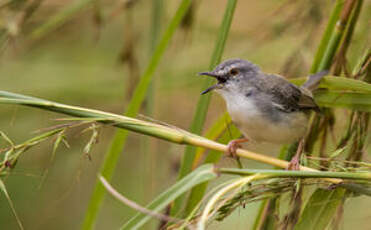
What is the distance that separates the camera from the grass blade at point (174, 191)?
1.42 metres

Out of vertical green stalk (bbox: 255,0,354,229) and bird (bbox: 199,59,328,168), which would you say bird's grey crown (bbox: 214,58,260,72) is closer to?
bird (bbox: 199,59,328,168)

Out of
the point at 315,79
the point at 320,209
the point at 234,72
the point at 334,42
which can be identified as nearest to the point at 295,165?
the point at 320,209

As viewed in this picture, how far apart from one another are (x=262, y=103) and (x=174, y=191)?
1430 millimetres

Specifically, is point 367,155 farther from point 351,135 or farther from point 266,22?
point 266,22

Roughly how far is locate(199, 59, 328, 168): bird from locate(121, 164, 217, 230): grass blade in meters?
1.11

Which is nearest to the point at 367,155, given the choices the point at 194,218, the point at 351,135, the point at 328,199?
the point at 351,135

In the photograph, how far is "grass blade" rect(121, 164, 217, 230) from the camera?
1.42 m

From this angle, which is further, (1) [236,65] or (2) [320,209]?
(1) [236,65]

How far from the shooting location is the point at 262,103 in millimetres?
2764

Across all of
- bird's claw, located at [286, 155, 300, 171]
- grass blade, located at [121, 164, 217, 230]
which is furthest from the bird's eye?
grass blade, located at [121, 164, 217, 230]

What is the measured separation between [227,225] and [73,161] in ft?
3.90

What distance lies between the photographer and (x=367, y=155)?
2119 mm

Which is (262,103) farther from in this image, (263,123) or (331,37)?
(331,37)

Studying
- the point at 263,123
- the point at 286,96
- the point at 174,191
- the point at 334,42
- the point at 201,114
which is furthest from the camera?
the point at 286,96
